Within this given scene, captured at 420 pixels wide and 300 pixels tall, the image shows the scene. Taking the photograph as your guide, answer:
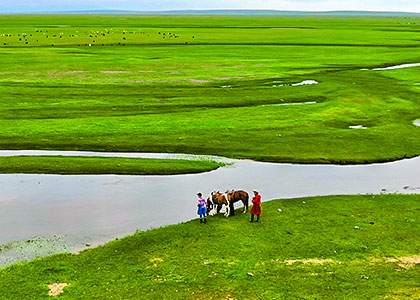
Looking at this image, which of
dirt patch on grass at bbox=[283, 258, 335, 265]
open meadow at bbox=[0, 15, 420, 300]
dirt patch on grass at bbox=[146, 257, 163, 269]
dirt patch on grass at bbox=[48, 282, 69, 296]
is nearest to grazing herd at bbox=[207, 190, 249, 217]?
open meadow at bbox=[0, 15, 420, 300]

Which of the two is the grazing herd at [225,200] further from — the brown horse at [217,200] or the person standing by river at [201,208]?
the person standing by river at [201,208]

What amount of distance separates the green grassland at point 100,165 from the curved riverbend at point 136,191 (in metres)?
0.89

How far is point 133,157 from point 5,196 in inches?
520

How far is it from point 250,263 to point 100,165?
2086 cm

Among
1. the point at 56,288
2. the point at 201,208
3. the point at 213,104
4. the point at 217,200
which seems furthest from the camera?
the point at 213,104

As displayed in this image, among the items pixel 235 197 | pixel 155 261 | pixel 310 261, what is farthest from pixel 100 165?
pixel 310 261

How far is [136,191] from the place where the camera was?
35219 millimetres

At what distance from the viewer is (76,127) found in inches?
2069

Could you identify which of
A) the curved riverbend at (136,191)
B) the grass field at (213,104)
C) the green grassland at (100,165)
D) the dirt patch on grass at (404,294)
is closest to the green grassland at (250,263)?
the dirt patch on grass at (404,294)

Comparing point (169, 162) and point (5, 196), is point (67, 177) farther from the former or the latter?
point (169, 162)

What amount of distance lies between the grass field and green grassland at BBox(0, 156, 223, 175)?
168 inches

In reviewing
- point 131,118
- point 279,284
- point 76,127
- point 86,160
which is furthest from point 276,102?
point 279,284

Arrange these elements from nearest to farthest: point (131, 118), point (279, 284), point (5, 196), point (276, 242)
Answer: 1. point (279, 284)
2. point (276, 242)
3. point (5, 196)
4. point (131, 118)

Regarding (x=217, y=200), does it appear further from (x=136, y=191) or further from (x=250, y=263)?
(x=136, y=191)
